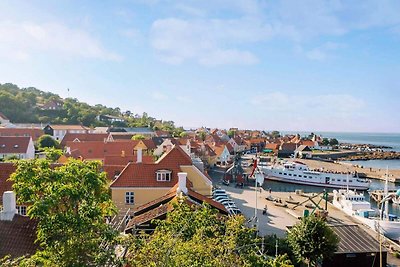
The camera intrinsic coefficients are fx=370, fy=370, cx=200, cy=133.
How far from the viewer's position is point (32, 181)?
34.7 ft

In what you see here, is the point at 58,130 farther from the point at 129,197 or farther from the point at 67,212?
the point at 67,212

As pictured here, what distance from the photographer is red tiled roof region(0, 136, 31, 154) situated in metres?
55.8

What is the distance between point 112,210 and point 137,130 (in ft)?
337

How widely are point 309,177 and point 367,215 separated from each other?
83.6ft

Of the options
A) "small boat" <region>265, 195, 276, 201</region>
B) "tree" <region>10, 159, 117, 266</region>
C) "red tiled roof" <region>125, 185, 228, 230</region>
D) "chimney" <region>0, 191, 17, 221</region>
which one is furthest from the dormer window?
"small boat" <region>265, 195, 276, 201</region>

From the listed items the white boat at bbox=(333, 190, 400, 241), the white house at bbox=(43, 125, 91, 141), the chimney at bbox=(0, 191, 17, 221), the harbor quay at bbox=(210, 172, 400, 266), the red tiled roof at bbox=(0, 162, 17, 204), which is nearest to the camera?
the chimney at bbox=(0, 191, 17, 221)

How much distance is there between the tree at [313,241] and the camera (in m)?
19.0

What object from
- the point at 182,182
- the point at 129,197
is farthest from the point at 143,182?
the point at 182,182

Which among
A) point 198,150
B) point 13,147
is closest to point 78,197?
point 13,147

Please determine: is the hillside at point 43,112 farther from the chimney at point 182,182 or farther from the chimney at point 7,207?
the chimney at point 7,207

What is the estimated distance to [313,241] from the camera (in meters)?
19.1

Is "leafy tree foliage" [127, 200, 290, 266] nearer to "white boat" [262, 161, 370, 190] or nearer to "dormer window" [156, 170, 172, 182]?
"dormer window" [156, 170, 172, 182]

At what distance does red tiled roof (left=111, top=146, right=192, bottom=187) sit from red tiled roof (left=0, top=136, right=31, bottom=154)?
3644 centimetres

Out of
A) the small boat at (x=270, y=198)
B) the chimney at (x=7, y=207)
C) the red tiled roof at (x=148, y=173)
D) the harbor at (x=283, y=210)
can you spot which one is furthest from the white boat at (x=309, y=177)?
the chimney at (x=7, y=207)
